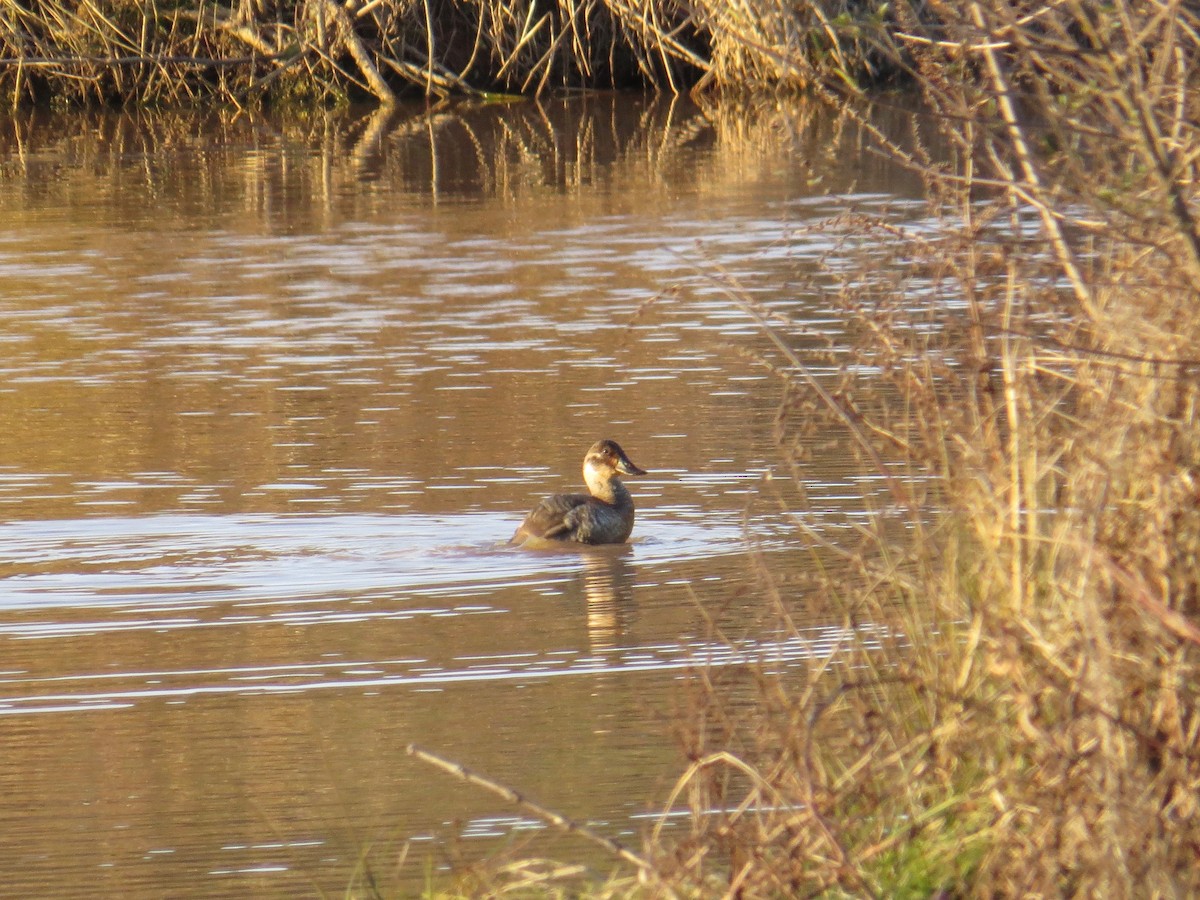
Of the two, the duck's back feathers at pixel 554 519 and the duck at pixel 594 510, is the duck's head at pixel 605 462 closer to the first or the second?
the duck at pixel 594 510

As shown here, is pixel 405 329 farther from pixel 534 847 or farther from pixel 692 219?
pixel 534 847

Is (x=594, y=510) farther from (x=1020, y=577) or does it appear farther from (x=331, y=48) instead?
(x=331, y=48)

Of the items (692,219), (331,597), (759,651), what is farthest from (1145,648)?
(692,219)

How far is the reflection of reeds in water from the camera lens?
94.5 feet

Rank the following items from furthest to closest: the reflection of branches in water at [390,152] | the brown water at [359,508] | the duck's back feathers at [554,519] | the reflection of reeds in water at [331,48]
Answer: the reflection of reeds in water at [331,48] → the reflection of branches in water at [390,152] → the duck's back feathers at [554,519] → the brown water at [359,508]

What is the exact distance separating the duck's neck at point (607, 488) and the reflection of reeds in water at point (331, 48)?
17974 mm

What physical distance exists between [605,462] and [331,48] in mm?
20041

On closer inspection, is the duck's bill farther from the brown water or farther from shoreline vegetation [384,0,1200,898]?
shoreline vegetation [384,0,1200,898]

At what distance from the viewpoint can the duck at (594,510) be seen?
380 inches

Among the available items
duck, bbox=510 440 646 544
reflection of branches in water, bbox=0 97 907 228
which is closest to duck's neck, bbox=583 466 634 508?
duck, bbox=510 440 646 544

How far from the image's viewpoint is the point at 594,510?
973 centimetres

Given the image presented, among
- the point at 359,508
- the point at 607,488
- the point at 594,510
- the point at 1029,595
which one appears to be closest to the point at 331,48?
the point at 359,508

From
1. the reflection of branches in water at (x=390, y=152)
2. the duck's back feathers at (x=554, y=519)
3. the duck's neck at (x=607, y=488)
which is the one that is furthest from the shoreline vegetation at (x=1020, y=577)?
the reflection of branches in water at (x=390, y=152)

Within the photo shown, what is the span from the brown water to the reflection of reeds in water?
7857 millimetres
